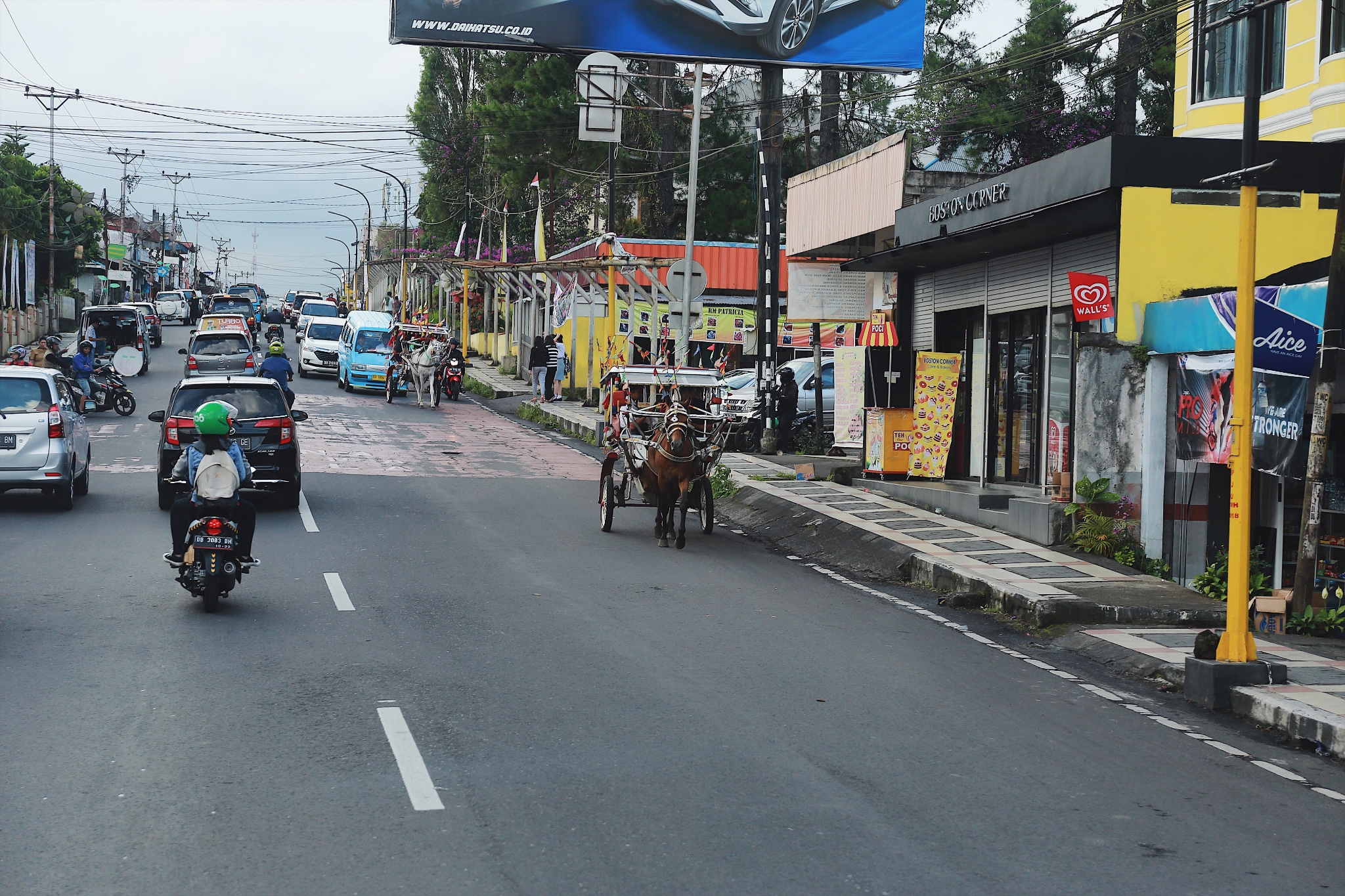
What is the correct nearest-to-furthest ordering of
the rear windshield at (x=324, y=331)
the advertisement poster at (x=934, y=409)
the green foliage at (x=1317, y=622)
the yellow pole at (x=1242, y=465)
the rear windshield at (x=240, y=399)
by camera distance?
the yellow pole at (x=1242, y=465) → the green foliage at (x=1317, y=622) → the rear windshield at (x=240, y=399) → the advertisement poster at (x=934, y=409) → the rear windshield at (x=324, y=331)

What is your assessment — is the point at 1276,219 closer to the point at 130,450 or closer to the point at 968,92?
the point at 130,450

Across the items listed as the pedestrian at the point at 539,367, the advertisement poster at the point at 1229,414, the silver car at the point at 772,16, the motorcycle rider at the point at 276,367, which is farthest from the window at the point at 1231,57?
the pedestrian at the point at 539,367

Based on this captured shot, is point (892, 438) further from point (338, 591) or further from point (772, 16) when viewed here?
point (772, 16)

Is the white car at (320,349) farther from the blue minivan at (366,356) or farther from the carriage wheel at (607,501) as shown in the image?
the carriage wheel at (607,501)

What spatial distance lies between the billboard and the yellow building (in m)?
7.58

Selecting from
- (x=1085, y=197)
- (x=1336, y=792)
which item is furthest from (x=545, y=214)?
(x=1336, y=792)

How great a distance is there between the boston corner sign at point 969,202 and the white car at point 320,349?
3106 cm

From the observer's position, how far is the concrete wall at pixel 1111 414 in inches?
590

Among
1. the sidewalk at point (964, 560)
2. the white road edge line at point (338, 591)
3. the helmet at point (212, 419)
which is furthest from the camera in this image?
the sidewalk at point (964, 560)

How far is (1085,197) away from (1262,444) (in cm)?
374

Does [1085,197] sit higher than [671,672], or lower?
higher

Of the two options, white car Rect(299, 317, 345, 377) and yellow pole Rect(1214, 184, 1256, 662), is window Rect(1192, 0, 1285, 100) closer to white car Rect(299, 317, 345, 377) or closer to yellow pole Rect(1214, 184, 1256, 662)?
yellow pole Rect(1214, 184, 1256, 662)

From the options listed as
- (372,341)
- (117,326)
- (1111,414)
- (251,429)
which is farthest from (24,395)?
(117,326)

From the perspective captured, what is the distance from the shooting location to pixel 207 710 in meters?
7.88
